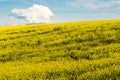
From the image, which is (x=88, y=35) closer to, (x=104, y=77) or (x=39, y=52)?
(x=39, y=52)

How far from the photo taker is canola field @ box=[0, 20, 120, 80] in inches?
578

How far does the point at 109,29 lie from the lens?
24.3m

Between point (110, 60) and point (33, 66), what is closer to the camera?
point (110, 60)

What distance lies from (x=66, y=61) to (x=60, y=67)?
155 cm

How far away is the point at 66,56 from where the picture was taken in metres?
18.5

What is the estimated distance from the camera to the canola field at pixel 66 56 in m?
14.7

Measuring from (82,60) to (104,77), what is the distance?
3.60 metres

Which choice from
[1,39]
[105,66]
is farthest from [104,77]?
[1,39]

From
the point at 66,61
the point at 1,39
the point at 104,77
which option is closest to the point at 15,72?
the point at 66,61

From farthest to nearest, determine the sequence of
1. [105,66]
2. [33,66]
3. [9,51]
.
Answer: [9,51]
[33,66]
[105,66]

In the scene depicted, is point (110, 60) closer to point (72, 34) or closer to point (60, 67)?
point (60, 67)

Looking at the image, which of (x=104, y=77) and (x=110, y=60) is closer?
(x=104, y=77)

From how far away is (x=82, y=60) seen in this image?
16.9 metres

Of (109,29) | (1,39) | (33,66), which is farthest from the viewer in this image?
(1,39)
